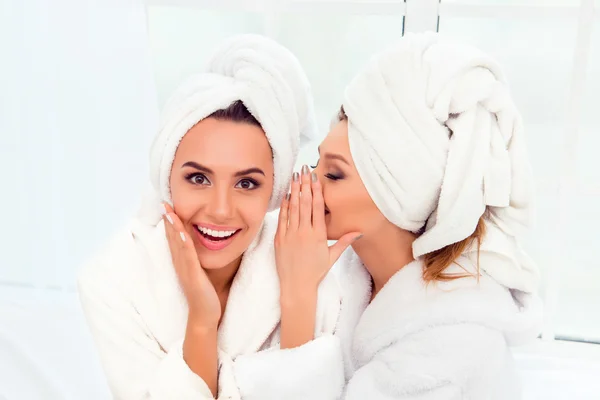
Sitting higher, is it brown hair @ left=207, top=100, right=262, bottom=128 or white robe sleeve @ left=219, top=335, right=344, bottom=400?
brown hair @ left=207, top=100, right=262, bottom=128

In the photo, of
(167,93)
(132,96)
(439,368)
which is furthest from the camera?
(167,93)

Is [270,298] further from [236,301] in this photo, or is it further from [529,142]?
[529,142]

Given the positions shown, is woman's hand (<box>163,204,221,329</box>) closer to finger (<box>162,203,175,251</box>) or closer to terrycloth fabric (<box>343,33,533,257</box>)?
finger (<box>162,203,175,251</box>)

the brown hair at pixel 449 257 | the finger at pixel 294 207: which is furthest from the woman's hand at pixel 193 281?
the brown hair at pixel 449 257

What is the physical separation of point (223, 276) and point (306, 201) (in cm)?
30

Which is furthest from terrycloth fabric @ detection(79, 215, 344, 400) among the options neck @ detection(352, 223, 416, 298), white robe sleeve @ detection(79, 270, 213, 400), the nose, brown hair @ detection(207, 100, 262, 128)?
brown hair @ detection(207, 100, 262, 128)

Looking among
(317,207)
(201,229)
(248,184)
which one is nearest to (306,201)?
(317,207)

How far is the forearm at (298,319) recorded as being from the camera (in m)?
1.33

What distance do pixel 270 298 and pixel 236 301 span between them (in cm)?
8

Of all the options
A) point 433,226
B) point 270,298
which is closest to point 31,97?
point 270,298

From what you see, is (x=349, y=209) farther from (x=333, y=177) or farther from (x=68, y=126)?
(x=68, y=126)

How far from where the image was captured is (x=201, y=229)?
4.36 feet

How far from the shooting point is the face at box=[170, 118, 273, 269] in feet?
4.18

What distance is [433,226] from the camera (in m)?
1.34
